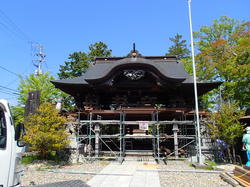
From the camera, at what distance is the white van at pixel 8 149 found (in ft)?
11.4

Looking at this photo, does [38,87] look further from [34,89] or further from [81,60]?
[81,60]

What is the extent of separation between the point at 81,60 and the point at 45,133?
76.9 feet

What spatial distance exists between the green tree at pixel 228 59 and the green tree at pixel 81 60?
16.6m

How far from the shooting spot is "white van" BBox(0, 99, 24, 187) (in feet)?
11.4

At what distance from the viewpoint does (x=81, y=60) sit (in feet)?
103

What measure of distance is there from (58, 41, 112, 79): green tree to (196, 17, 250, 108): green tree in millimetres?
16574

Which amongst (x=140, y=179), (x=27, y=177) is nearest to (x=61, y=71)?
(x=27, y=177)

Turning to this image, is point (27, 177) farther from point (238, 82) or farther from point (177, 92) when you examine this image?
point (238, 82)

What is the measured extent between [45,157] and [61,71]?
76.0 ft

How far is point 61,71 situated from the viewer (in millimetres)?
31453

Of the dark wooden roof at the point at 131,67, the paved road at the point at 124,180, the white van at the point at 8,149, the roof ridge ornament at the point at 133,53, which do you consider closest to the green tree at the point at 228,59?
the dark wooden roof at the point at 131,67

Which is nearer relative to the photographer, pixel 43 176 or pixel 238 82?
pixel 43 176

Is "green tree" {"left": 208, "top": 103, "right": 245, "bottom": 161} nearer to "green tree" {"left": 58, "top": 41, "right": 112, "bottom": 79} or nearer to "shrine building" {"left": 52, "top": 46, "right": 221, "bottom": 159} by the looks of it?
"shrine building" {"left": 52, "top": 46, "right": 221, "bottom": 159}

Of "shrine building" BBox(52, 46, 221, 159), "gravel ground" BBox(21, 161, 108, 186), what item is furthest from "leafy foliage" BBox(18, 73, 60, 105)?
"gravel ground" BBox(21, 161, 108, 186)
